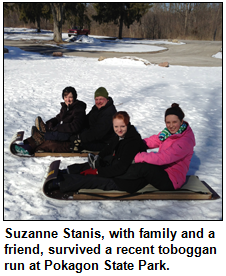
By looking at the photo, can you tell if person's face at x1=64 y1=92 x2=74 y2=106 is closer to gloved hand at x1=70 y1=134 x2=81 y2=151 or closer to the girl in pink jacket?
gloved hand at x1=70 y1=134 x2=81 y2=151

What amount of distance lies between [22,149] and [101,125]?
1498 millimetres

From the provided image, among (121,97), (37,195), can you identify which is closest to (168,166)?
(37,195)

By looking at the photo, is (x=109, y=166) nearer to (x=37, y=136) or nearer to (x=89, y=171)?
(x=89, y=171)

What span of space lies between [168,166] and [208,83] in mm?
8769

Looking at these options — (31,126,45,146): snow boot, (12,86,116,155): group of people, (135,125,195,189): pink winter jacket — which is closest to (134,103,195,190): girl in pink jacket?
(135,125,195,189): pink winter jacket

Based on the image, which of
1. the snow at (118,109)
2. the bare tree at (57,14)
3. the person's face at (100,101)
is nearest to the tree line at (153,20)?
the bare tree at (57,14)

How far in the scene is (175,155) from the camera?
3.12 m

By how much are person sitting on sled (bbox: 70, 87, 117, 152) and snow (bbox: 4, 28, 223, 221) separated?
0.32 meters

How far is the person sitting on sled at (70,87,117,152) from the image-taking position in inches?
171

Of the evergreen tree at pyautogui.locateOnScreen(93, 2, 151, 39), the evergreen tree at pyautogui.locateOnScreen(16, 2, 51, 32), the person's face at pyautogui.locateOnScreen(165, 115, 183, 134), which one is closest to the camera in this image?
the person's face at pyautogui.locateOnScreen(165, 115, 183, 134)

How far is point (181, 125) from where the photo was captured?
3137 millimetres

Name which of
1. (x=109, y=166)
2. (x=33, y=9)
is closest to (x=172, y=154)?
(x=109, y=166)

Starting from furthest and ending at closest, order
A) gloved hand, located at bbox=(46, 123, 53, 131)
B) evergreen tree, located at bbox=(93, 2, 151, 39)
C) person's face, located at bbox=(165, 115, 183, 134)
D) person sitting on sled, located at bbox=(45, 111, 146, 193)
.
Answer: evergreen tree, located at bbox=(93, 2, 151, 39) < gloved hand, located at bbox=(46, 123, 53, 131) < person sitting on sled, located at bbox=(45, 111, 146, 193) < person's face, located at bbox=(165, 115, 183, 134)

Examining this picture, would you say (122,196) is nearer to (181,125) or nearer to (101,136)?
(181,125)
